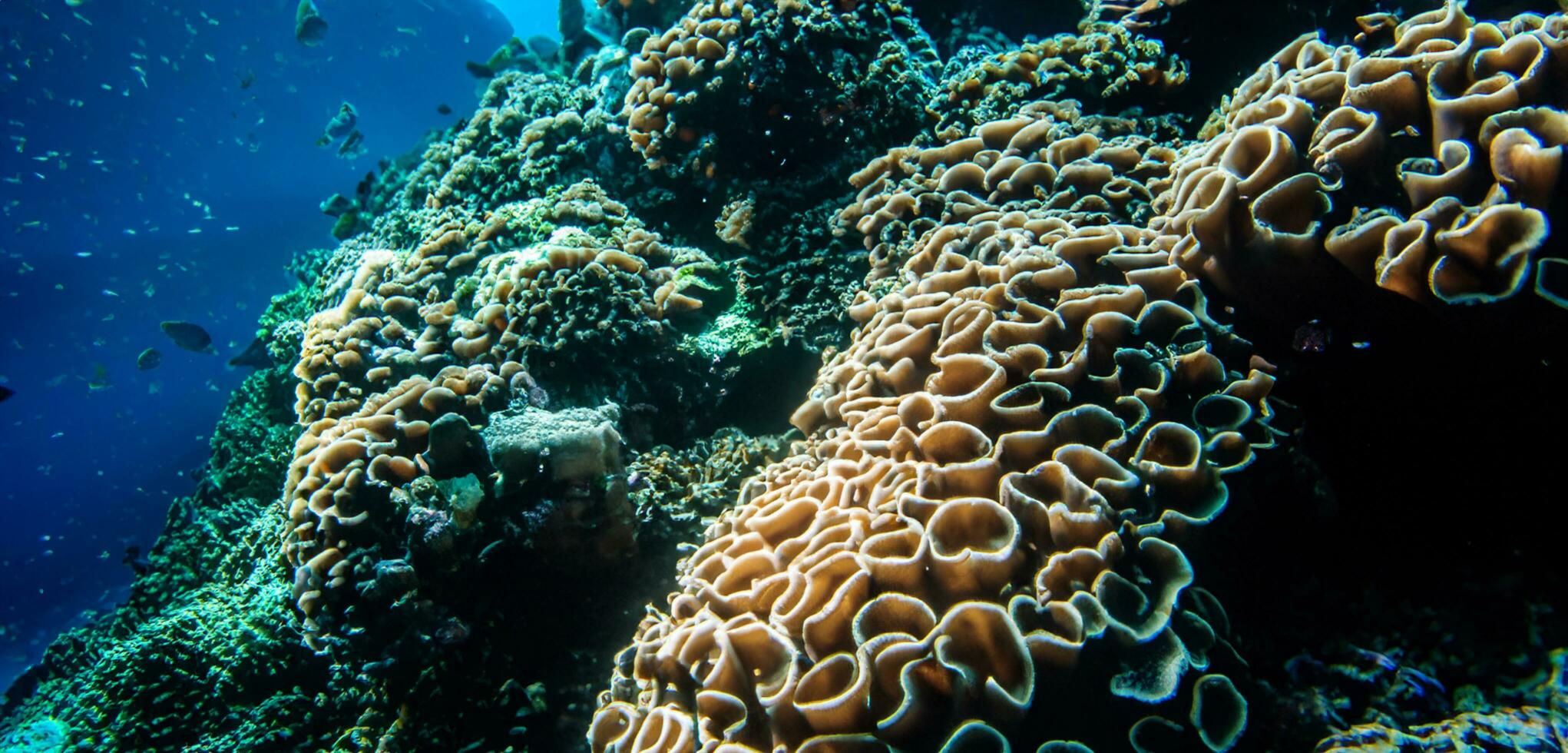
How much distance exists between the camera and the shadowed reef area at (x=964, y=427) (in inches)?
79.2

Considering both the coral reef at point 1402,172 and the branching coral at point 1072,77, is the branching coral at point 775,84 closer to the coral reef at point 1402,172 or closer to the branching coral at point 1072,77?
the branching coral at point 1072,77

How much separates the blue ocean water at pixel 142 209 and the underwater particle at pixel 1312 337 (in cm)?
3568

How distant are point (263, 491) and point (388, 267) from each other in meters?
3.86

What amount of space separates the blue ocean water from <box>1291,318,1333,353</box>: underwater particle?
35678mm

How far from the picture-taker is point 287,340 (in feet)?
26.9

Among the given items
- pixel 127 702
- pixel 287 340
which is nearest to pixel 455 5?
pixel 287 340

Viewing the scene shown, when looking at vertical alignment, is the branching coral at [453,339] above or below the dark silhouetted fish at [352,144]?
below

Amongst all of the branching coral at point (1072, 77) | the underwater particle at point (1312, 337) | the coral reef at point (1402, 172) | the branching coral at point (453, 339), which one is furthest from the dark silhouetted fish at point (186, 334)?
the underwater particle at point (1312, 337)

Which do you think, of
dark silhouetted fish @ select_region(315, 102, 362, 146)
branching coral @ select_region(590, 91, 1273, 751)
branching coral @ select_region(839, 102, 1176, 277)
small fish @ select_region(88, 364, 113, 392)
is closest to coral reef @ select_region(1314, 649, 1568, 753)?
branching coral @ select_region(590, 91, 1273, 751)

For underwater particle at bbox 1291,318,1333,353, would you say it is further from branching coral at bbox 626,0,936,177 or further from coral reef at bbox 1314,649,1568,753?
branching coral at bbox 626,0,936,177

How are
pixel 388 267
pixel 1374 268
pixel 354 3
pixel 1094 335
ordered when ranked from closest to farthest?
pixel 1374 268 < pixel 1094 335 < pixel 388 267 < pixel 354 3

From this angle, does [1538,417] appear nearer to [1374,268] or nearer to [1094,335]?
[1374,268]

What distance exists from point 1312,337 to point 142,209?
63459 millimetres

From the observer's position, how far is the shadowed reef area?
2012 millimetres
